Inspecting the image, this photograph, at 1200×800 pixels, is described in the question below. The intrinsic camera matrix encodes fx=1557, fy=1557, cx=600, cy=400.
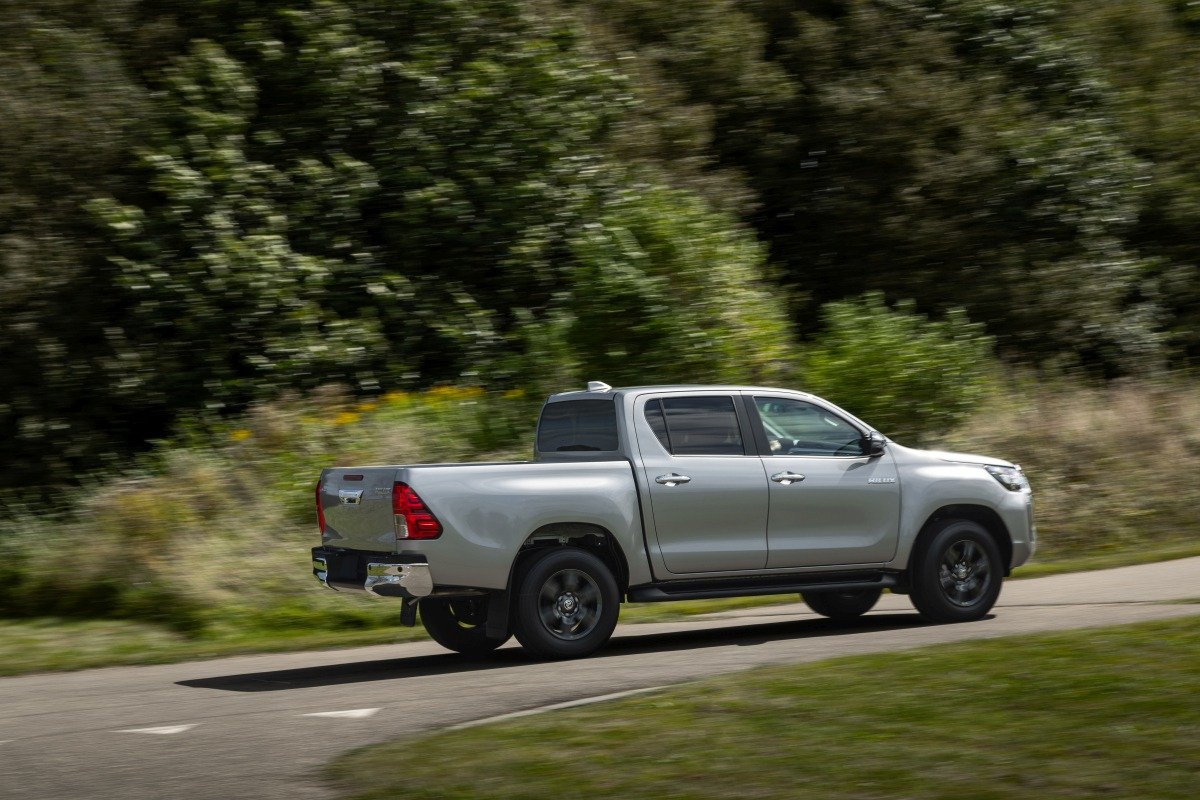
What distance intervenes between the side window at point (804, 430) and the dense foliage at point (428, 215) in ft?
21.5

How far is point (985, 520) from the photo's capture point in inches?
469

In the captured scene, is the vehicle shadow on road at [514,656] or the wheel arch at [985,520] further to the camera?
the wheel arch at [985,520]

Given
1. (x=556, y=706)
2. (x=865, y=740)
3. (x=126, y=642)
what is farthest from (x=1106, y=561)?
(x=126, y=642)

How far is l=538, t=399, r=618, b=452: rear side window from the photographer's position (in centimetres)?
1100

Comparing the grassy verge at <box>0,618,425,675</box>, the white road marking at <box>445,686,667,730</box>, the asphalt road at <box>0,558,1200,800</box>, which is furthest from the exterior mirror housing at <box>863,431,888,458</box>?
the grassy verge at <box>0,618,425,675</box>

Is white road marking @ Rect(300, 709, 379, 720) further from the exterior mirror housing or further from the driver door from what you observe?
the exterior mirror housing

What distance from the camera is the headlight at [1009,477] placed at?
11.9 m

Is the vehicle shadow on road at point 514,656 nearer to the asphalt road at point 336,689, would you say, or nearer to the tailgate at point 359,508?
the asphalt road at point 336,689

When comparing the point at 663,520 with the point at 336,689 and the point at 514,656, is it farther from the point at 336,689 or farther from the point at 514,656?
the point at 336,689

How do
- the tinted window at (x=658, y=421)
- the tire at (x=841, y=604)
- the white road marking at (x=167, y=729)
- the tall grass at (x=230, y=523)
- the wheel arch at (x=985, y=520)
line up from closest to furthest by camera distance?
the white road marking at (x=167, y=729) < the tinted window at (x=658, y=421) < the wheel arch at (x=985, y=520) < the tire at (x=841, y=604) < the tall grass at (x=230, y=523)

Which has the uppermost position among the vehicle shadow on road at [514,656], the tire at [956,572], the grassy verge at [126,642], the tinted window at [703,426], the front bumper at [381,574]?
the tinted window at [703,426]

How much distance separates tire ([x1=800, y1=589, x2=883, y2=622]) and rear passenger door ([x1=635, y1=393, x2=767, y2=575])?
168 centimetres

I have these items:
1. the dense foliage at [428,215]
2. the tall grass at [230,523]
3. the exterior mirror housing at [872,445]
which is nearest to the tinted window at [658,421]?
the exterior mirror housing at [872,445]

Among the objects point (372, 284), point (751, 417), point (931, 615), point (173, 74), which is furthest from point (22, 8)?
point (931, 615)
